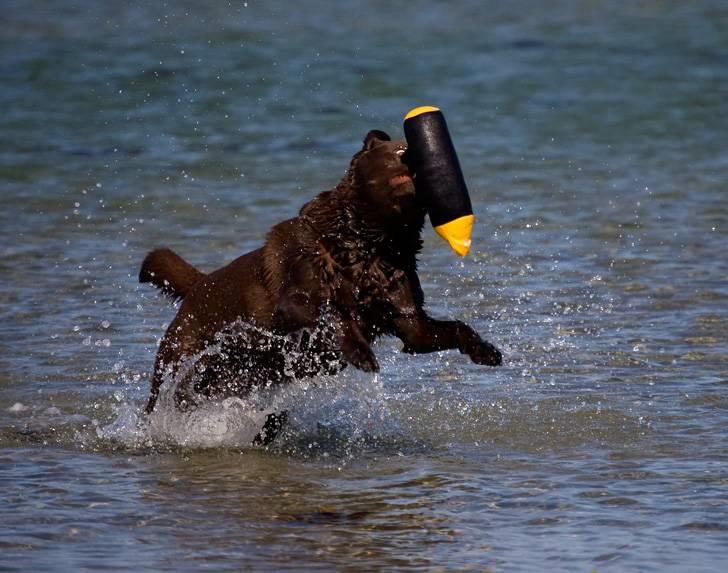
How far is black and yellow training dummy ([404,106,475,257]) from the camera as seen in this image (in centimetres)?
606

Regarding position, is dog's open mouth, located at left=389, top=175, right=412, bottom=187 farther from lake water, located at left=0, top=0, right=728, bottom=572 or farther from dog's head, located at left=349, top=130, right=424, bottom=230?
lake water, located at left=0, top=0, right=728, bottom=572

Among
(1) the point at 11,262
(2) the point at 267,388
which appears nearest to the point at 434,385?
(2) the point at 267,388

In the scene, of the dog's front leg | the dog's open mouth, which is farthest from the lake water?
the dog's open mouth

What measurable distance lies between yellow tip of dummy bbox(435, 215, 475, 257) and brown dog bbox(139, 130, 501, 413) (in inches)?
5.9

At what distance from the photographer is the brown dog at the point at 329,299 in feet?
20.7

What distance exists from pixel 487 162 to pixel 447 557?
9.94 metres

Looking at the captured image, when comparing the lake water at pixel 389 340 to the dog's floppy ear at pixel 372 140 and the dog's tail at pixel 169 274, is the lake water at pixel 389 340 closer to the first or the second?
the dog's tail at pixel 169 274

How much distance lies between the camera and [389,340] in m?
8.54

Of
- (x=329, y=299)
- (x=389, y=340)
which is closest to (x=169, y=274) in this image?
(x=329, y=299)

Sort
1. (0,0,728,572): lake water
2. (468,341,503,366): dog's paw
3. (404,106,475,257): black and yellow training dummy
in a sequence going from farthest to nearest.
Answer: (468,341,503,366): dog's paw → (404,106,475,257): black and yellow training dummy → (0,0,728,572): lake water

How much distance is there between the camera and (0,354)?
26.9ft

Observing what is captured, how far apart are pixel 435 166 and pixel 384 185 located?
0.32 meters

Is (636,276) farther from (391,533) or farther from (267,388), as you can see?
(391,533)

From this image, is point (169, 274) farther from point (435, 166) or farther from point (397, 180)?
point (435, 166)
